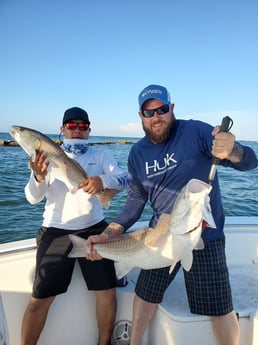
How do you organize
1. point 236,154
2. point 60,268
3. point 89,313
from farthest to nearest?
1. point 89,313
2. point 60,268
3. point 236,154

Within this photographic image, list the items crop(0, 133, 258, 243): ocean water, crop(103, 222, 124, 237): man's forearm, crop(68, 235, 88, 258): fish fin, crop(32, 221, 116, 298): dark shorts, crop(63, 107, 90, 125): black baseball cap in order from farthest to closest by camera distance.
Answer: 1. crop(0, 133, 258, 243): ocean water
2. crop(63, 107, 90, 125): black baseball cap
3. crop(32, 221, 116, 298): dark shorts
4. crop(103, 222, 124, 237): man's forearm
5. crop(68, 235, 88, 258): fish fin

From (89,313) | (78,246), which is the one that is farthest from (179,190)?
(89,313)

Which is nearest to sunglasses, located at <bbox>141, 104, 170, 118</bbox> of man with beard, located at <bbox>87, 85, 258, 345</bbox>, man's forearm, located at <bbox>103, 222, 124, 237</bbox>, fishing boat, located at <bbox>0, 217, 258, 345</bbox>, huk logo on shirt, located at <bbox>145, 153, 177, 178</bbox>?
man with beard, located at <bbox>87, 85, 258, 345</bbox>

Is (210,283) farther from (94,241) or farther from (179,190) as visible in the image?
(94,241)

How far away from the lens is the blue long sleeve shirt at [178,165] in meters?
2.81

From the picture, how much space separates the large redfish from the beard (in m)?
0.74

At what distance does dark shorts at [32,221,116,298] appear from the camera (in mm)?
3125

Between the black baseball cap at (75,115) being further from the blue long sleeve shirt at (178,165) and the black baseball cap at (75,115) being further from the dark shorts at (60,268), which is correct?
the dark shorts at (60,268)

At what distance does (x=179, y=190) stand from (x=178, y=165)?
0.22 m

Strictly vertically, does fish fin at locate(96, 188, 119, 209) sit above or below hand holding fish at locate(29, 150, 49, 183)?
below

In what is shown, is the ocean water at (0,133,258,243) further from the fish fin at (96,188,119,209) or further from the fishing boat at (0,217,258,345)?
the fish fin at (96,188,119,209)

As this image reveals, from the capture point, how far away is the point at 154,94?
2883 mm

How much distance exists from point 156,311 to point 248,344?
0.92m

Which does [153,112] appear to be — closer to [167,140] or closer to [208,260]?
[167,140]
